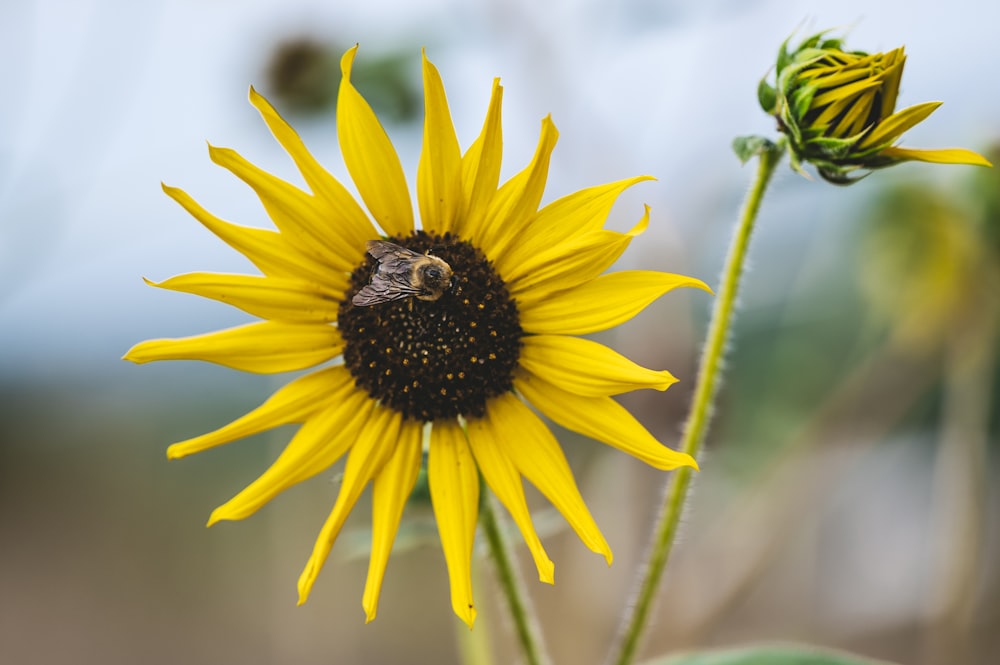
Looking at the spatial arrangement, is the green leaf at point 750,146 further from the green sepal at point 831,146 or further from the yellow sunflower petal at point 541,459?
the yellow sunflower petal at point 541,459

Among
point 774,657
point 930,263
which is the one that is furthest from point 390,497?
point 930,263

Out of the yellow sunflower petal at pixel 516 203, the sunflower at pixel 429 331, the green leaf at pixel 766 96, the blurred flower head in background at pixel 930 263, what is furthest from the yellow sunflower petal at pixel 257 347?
the blurred flower head in background at pixel 930 263

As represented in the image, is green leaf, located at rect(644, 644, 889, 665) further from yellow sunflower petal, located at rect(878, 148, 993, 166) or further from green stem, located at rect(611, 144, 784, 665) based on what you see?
yellow sunflower petal, located at rect(878, 148, 993, 166)

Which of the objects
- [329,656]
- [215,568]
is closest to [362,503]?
[329,656]

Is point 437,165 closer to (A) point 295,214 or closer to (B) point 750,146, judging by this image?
(A) point 295,214

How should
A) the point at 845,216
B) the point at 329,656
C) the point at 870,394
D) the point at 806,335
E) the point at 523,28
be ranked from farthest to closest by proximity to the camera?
the point at 329,656 → the point at 806,335 → the point at 870,394 → the point at 845,216 → the point at 523,28

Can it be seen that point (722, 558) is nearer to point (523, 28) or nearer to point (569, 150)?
point (569, 150)
